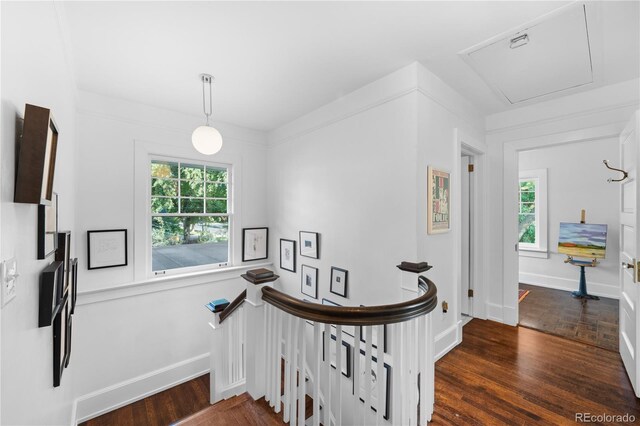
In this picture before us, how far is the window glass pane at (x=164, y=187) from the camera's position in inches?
124

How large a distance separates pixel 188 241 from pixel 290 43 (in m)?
2.49

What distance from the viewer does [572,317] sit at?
3.49 metres

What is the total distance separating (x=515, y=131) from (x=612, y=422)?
106 inches

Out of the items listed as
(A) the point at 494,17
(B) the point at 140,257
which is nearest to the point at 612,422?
(A) the point at 494,17

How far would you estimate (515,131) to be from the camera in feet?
10.4

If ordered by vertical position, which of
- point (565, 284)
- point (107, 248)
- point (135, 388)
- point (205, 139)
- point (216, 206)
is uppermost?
point (205, 139)

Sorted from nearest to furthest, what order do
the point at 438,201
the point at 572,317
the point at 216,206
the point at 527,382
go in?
1. the point at 527,382
2. the point at 438,201
3. the point at 572,317
4. the point at 216,206

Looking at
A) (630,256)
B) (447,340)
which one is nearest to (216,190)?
(447,340)

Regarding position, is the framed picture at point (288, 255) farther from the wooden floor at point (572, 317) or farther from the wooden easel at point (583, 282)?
the wooden easel at point (583, 282)

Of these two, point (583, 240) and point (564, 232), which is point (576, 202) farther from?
point (583, 240)

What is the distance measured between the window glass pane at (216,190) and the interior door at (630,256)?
3.94m

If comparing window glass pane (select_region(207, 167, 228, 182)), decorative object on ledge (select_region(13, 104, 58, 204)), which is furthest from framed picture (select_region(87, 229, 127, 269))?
decorative object on ledge (select_region(13, 104, 58, 204))

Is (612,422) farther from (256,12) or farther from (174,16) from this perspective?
(174,16)

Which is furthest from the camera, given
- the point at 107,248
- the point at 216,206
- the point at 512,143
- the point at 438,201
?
the point at 216,206
